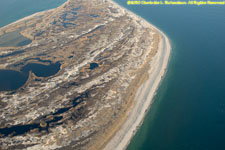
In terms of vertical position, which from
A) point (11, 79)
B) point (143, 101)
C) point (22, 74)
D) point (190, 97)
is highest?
point (22, 74)

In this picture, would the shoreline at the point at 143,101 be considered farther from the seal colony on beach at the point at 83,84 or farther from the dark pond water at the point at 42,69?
the dark pond water at the point at 42,69

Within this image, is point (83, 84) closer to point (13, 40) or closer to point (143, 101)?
point (143, 101)

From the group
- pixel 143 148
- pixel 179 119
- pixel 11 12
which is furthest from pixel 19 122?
pixel 11 12

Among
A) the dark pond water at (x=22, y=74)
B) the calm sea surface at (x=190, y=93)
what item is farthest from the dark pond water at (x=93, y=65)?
the calm sea surface at (x=190, y=93)

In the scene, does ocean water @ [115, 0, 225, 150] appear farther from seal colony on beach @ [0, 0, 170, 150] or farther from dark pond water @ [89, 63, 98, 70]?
dark pond water @ [89, 63, 98, 70]

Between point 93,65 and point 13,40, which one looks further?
point 13,40

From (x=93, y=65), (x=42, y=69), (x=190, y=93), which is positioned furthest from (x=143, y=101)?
(x=42, y=69)
